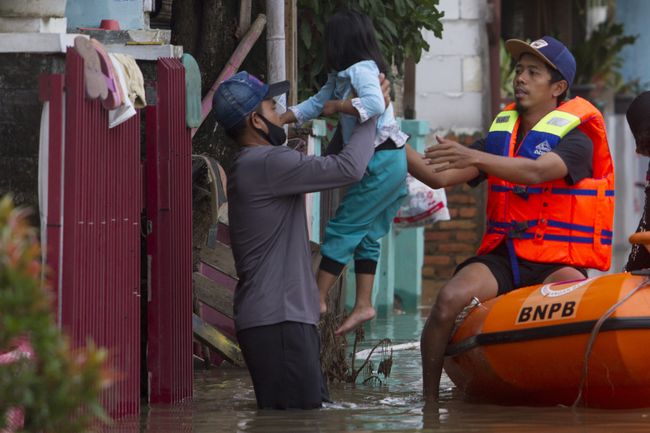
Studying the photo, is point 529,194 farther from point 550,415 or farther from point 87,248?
point 87,248

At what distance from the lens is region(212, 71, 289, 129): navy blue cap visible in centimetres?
679

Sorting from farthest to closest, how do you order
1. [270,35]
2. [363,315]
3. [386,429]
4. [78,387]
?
[270,35] → [363,315] → [386,429] → [78,387]

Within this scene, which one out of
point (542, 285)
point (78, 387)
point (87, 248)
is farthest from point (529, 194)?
point (78, 387)

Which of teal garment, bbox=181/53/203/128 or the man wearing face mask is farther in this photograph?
teal garment, bbox=181/53/203/128

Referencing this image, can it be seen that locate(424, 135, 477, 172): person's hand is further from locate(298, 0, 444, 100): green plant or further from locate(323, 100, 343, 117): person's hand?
locate(298, 0, 444, 100): green plant

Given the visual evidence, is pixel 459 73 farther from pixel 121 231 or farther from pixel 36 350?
pixel 36 350

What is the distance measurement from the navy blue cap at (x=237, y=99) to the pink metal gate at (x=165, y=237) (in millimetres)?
527

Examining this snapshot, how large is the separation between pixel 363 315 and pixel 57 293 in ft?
5.34

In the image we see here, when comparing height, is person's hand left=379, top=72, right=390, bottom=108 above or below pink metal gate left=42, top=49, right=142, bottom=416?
above

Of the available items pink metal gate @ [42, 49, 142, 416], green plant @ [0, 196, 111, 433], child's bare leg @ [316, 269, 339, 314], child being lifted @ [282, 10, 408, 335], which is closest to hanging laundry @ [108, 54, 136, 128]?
pink metal gate @ [42, 49, 142, 416]

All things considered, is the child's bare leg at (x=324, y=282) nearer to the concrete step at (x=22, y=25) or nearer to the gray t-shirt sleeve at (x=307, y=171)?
the gray t-shirt sleeve at (x=307, y=171)

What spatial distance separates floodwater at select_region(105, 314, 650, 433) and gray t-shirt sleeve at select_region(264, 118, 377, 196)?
3.20ft

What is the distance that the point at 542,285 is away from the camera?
24.0 feet

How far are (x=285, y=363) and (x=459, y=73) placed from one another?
32.0 feet
